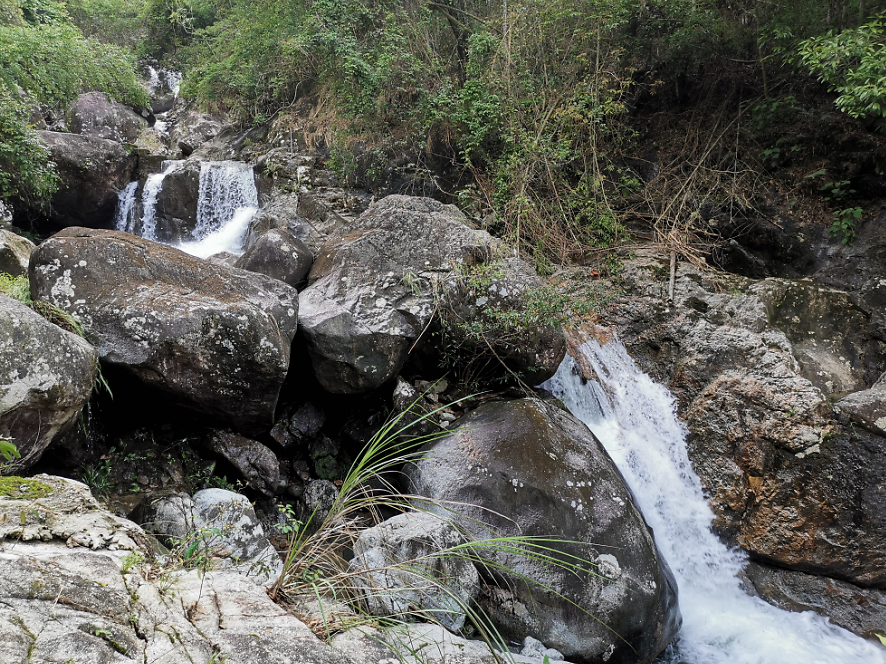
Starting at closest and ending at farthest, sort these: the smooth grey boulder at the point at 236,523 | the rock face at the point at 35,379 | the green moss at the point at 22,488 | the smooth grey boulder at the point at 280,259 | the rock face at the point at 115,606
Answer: the rock face at the point at 115,606 < the green moss at the point at 22,488 < the rock face at the point at 35,379 < the smooth grey boulder at the point at 236,523 < the smooth grey boulder at the point at 280,259

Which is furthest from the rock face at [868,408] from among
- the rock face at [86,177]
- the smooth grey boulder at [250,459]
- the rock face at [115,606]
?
the rock face at [86,177]

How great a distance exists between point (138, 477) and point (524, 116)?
6.34m

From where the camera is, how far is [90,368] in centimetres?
294

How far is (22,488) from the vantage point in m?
1.78

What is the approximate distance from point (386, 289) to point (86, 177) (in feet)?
22.3

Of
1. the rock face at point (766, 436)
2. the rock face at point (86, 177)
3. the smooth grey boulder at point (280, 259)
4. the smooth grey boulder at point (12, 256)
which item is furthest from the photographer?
the rock face at point (86, 177)

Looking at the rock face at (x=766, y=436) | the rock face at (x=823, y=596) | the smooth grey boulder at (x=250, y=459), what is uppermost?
the rock face at (x=766, y=436)

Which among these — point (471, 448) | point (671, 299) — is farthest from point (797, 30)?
point (471, 448)

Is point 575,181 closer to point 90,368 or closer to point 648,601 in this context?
point 648,601

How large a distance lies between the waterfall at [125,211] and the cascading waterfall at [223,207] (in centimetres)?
116

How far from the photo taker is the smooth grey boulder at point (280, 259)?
5371 mm

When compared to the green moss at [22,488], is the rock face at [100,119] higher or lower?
higher

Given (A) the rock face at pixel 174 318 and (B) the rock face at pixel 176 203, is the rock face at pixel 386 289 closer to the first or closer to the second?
(A) the rock face at pixel 174 318

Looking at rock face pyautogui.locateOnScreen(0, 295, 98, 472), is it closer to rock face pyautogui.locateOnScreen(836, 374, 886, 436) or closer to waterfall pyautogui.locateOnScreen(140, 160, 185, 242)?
rock face pyautogui.locateOnScreen(836, 374, 886, 436)
